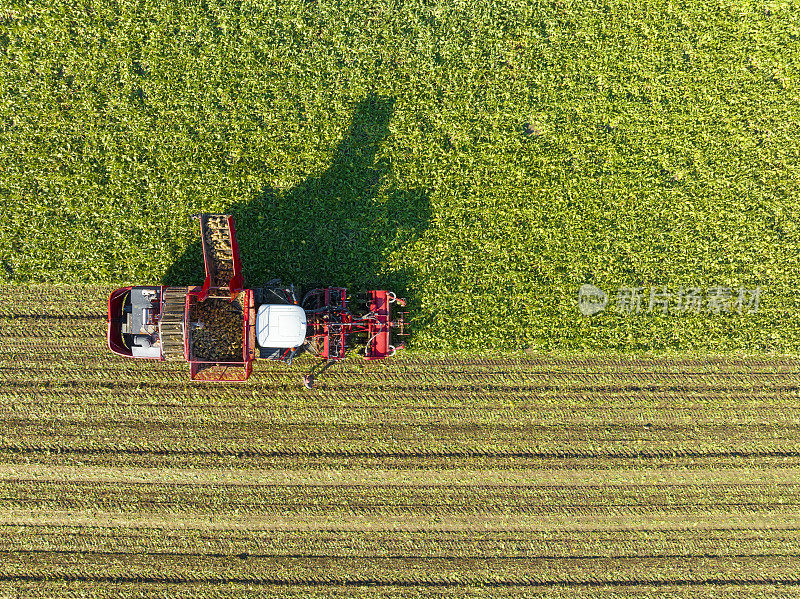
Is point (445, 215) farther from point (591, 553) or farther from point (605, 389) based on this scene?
point (591, 553)

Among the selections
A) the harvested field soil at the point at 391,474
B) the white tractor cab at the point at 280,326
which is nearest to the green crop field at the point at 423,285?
the harvested field soil at the point at 391,474

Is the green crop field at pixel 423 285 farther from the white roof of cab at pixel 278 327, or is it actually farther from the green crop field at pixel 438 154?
the white roof of cab at pixel 278 327

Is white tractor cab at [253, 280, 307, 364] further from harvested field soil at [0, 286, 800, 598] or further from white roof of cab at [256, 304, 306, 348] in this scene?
harvested field soil at [0, 286, 800, 598]

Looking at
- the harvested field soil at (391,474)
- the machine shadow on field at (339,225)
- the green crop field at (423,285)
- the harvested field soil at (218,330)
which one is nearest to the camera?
the harvested field soil at (218,330)

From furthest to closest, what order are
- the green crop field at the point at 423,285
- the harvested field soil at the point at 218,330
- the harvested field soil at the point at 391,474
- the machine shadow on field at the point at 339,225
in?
the machine shadow on field at the point at 339,225 → the green crop field at the point at 423,285 → the harvested field soil at the point at 391,474 → the harvested field soil at the point at 218,330

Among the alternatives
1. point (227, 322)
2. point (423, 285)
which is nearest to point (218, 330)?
point (227, 322)

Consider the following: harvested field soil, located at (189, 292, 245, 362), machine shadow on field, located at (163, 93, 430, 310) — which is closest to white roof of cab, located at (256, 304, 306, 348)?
harvested field soil, located at (189, 292, 245, 362)
